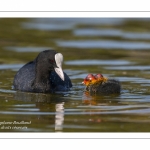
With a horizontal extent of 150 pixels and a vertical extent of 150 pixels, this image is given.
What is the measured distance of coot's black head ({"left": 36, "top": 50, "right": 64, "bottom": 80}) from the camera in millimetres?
10406

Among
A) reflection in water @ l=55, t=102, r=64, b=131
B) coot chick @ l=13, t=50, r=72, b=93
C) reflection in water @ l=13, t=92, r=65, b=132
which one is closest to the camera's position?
reflection in water @ l=55, t=102, r=64, b=131

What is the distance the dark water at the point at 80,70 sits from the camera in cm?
848

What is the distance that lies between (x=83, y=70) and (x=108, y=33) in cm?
477

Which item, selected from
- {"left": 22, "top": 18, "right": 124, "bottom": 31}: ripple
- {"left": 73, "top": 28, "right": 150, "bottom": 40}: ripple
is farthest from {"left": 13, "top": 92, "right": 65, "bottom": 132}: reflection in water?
{"left": 22, "top": 18, "right": 124, "bottom": 31}: ripple

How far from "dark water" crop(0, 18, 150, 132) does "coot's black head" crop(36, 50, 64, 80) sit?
0.43 meters

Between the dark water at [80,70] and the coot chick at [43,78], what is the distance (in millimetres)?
226

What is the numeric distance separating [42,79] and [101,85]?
1.04 metres

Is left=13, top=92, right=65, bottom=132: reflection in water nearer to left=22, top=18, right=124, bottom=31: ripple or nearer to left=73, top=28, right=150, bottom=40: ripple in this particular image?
left=73, top=28, right=150, bottom=40: ripple

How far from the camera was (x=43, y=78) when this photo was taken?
1091cm

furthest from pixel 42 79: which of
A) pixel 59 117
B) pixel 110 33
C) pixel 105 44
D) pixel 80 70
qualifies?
pixel 110 33

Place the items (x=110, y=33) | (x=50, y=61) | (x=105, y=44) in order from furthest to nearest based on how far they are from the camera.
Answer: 1. (x=110, y=33)
2. (x=105, y=44)
3. (x=50, y=61)

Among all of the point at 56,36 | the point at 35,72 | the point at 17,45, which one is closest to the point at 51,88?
the point at 35,72

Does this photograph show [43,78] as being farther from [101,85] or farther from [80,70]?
[80,70]
